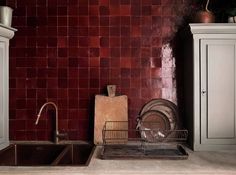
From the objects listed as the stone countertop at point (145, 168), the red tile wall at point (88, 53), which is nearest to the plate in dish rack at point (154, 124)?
the red tile wall at point (88, 53)

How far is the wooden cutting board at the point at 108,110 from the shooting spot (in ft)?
8.79

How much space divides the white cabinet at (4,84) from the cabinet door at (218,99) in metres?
1.37

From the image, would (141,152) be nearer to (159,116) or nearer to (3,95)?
(159,116)

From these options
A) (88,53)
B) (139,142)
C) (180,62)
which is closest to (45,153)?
(139,142)

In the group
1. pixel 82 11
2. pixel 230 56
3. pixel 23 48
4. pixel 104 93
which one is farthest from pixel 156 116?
pixel 23 48

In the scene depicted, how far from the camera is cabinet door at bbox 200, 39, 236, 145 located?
2404 millimetres

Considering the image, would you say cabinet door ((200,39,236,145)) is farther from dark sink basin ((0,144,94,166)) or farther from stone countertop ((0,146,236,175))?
dark sink basin ((0,144,94,166))

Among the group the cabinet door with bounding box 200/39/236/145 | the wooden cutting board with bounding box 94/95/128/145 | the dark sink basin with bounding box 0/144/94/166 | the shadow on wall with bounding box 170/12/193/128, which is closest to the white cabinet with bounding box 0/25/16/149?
the dark sink basin with bounding box 0/144/94/166

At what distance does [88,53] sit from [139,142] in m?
0.79

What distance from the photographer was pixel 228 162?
2105mm

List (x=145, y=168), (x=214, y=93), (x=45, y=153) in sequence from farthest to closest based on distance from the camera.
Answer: (x=45, y=153) < (x=214, y=93) < (x=145, y=168)

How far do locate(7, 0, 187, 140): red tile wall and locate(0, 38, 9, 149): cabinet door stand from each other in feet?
0.78

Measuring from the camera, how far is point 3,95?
8.25ft

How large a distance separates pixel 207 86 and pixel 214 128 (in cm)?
29
